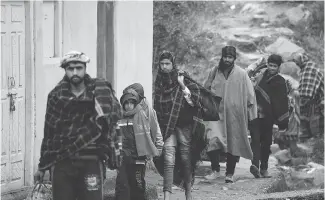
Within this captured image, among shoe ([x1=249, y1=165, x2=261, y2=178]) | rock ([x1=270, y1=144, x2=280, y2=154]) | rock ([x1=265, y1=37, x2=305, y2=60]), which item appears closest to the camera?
shoe ([x1=249, y1=165, x2=261, y2=178])

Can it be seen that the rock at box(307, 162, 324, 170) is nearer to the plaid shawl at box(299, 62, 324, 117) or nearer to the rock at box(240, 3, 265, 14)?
the plaid shawl at box(299, 62, 324, 117)

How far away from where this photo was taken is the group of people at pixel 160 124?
8.15 m

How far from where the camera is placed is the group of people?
8.15m

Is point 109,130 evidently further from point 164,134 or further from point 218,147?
point 218,147

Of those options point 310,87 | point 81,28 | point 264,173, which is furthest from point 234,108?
point 310,87

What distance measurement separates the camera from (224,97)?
1238 cm

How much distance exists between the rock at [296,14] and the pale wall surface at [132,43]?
8.30 metres

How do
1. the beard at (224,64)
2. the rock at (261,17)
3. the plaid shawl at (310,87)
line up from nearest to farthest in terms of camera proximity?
the beard at (224,64) → the plaid shawl at (310,87) → the rock at (261,17)

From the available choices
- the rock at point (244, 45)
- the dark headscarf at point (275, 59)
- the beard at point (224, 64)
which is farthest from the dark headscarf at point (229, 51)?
the rock at point (244, 45)

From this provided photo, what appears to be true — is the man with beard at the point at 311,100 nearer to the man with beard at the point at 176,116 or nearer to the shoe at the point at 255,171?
the shoe at the point at 255,171

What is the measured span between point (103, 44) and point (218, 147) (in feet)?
7.07

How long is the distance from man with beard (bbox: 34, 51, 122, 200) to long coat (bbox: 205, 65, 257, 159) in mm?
4261

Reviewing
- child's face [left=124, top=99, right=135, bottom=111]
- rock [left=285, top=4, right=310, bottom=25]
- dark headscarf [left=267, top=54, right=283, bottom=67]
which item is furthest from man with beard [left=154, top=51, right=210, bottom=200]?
rock [left=285, top=4, right=310, bottom=25]

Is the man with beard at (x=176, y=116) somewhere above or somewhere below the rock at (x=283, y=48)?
below
